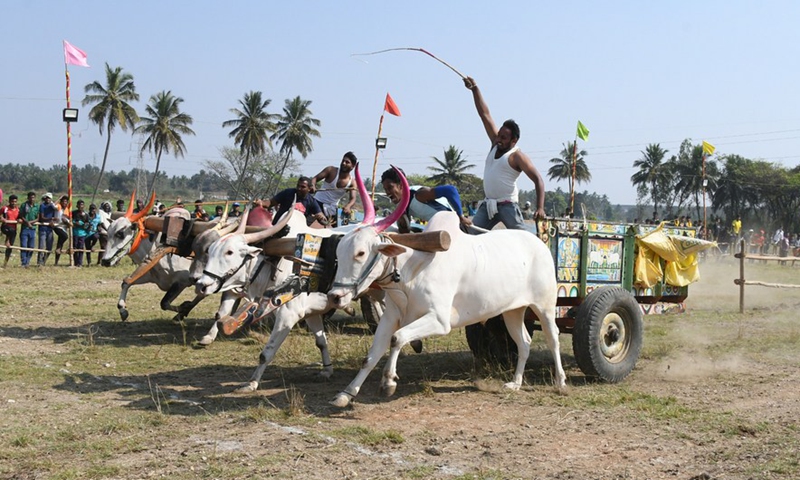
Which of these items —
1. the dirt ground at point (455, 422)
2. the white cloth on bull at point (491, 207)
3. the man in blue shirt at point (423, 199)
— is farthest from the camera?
the white cloth on bull at point (491, 207)

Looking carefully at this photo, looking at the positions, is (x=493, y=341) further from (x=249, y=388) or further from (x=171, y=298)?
(x=171, y=298)

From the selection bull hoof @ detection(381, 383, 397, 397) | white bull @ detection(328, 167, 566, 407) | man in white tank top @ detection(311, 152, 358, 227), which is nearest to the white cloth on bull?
white bull @ detection(328, 167, 566, 407)

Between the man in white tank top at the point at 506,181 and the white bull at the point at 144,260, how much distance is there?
4613mm

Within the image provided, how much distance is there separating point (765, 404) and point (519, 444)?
8.60 feet

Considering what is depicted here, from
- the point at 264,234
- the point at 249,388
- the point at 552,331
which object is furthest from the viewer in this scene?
the point at 264,234

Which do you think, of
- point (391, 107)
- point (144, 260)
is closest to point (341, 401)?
point (144, 260)

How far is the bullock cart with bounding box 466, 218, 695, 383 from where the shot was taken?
7422 mm

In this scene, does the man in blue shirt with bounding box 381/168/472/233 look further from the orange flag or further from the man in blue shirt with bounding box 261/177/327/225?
the orange flag

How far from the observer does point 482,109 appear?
8.12 meters

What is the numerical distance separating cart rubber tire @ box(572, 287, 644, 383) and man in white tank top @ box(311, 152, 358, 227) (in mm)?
4072

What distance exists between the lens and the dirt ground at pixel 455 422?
489cm

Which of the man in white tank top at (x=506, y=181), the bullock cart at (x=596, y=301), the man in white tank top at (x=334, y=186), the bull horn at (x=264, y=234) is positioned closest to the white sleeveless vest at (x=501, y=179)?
the man in white tank top at (x=506, y=181)

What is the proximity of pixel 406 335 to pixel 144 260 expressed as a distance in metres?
5.68

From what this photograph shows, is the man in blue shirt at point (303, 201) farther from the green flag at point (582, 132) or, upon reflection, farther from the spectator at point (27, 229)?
the green flag at point (582, 132)
